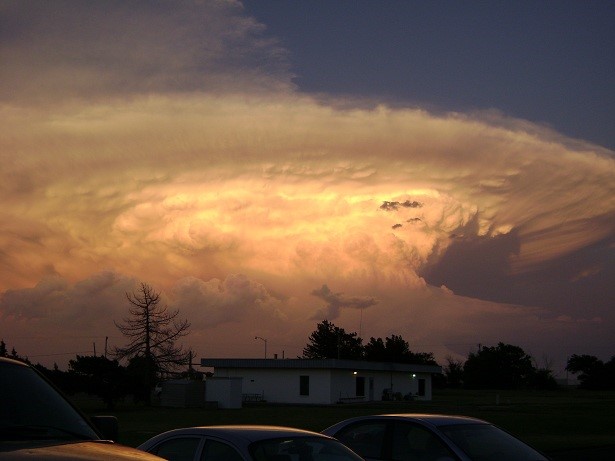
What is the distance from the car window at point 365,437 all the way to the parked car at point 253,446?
264 centimetres

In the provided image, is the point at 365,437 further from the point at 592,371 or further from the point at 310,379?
the point at 592,371

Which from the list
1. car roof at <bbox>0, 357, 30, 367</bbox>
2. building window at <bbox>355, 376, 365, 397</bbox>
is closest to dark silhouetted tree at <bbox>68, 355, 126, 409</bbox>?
building window at <bbox>355, 376, 365, 397</bbox>

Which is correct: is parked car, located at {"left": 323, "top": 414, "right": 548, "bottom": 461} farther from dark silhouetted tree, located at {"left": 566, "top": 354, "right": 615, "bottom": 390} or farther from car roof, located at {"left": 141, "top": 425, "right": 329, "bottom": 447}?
dark silhouetted tree, located at {"left": 566, "top": 354, "right": 615, "bottom": 390}

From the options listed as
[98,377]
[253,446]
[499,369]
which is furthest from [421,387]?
[253,446]

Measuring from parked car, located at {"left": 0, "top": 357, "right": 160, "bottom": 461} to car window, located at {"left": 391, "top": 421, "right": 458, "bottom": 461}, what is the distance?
5.60 metres

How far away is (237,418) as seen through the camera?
4569 centimetres

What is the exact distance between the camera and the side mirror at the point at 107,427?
5.62 m

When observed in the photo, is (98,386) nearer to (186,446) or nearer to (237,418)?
(237,418)

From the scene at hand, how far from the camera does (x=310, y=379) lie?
7156cm

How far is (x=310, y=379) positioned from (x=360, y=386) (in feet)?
20.1

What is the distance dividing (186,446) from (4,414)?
149 inches

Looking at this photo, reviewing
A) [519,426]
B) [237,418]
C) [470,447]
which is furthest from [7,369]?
[237,418]

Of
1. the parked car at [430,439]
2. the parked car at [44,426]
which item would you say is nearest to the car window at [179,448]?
the parked car at [430,439]

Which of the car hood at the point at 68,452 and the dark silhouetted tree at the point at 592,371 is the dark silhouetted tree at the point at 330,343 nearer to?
the dark silhouetted tree at the point at 592,371
